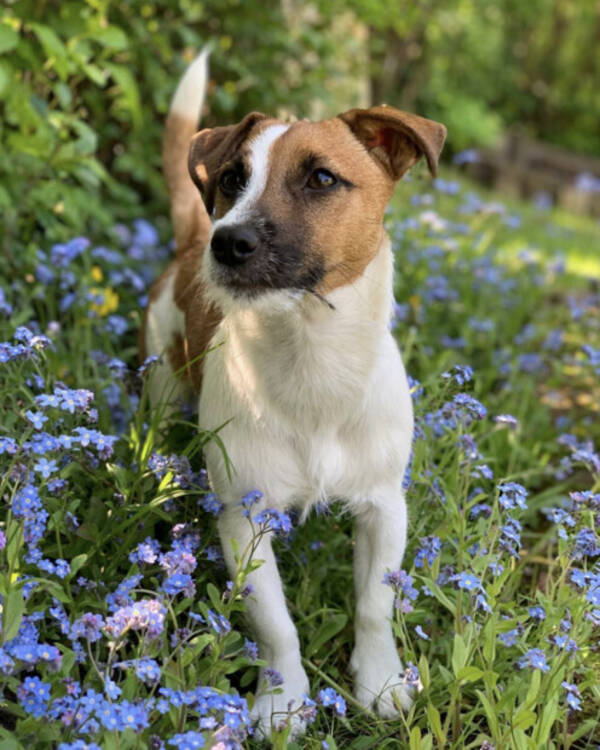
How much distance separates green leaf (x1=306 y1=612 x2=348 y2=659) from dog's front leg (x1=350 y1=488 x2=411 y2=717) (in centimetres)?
6

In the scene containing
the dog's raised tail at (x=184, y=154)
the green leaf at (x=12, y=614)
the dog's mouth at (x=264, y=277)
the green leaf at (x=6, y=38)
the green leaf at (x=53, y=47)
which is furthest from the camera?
the dog's raised tail at (x=184, y=154)

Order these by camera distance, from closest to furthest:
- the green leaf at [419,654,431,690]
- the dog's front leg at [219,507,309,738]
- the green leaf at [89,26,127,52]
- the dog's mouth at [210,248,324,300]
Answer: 1. the green leaf at [419,654,431,690]
2. the dog's mouth at [210,248,324,300]
3. the dog's front leg at [219,507,309,738]
4. the green leaf at [89,26,127,52]

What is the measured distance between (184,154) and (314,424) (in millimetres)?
1866

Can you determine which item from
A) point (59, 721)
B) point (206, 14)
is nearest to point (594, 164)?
point (206, 14)

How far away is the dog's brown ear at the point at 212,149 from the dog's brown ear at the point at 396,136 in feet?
1.06

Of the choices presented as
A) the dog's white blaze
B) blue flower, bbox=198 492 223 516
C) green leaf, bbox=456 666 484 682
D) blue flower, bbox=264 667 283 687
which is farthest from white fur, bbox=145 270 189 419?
green leaf, bbox=456 666 484 682

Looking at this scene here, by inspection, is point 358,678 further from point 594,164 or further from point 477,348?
point 594,164

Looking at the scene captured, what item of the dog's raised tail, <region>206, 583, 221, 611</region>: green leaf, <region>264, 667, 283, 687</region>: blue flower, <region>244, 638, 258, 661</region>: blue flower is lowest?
<region>264, 667, 283, 687</region>: blue flower

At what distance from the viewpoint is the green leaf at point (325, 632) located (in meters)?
2.88

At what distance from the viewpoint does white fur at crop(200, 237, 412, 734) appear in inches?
109

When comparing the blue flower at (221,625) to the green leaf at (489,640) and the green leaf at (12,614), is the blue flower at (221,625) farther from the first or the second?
the green leaf at (489,640)

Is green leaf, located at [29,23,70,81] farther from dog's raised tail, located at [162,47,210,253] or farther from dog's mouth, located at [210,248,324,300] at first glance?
dog's mouth, located at [210,248,324,300]

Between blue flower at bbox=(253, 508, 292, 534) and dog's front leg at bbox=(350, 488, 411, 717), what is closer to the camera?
blue flower at bbox=(253, 508, 292, 534)

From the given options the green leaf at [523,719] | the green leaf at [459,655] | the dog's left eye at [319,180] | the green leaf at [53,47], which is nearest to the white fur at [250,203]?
the dog's left eye at [319,180]
